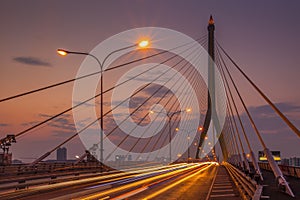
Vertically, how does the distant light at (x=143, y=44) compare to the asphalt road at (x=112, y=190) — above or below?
above

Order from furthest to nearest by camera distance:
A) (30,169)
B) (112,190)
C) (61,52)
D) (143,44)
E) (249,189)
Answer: (30,169) < (61,52) < (143,44) < (112,190) < (249,189)

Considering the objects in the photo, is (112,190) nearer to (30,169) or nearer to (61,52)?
(61,52)

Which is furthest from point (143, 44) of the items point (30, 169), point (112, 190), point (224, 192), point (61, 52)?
point (30, 169)

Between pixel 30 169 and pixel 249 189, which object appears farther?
pixel 30 169

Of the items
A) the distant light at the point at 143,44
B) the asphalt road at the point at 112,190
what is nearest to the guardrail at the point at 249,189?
the asphalt road at the point at 112,190

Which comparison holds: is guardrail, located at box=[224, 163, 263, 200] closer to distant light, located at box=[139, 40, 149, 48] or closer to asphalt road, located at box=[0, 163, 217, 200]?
asphalt road, located at box=[0, 163, 217, 200]

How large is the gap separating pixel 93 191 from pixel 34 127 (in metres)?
7.76

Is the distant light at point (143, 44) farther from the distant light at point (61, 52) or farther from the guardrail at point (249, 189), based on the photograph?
the guardrail at point (249, 189)

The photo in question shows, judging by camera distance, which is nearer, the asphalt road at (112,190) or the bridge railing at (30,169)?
the asphalt road at (112,190)

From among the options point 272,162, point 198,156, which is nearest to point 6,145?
point 272,162

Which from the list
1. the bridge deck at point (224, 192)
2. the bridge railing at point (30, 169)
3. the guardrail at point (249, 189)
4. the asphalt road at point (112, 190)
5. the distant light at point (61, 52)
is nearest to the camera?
the guardrail at point (249, 189)

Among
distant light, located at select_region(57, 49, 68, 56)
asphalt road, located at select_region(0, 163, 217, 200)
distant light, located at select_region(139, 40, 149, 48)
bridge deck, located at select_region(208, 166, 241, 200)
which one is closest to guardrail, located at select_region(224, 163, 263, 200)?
bridge deck, located at select_region(208, 166, 241, 200)

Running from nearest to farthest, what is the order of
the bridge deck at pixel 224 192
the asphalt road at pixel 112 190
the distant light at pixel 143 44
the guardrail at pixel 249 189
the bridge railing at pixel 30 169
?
the guardrail at pixel 249 189, the asphalt road at pixel 112 190, the bridge deck at pixel 224 192, the distant light at pixel 143 44, the bridge railing at pixel 30 169

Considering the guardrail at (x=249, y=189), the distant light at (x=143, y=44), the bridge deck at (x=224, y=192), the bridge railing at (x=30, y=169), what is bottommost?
the bridge deck at (x=224, y=192)
